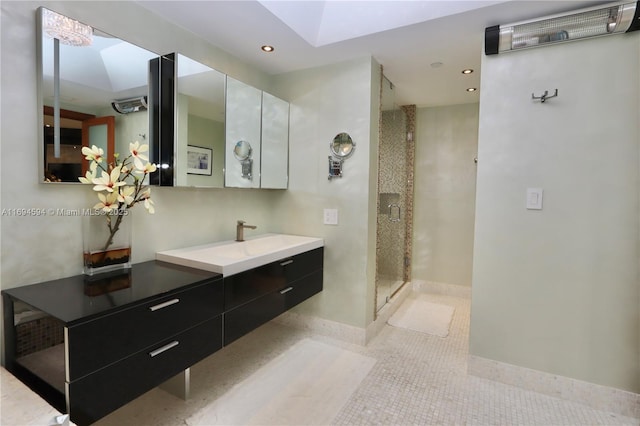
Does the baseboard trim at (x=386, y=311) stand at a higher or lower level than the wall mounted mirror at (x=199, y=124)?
lower

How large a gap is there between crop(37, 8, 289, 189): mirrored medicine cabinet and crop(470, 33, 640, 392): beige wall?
1.68 m

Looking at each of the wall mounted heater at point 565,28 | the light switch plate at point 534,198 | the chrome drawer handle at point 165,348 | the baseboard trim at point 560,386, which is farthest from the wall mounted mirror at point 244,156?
the baseboard trim at point 560,386

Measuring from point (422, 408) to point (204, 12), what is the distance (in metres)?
2.66

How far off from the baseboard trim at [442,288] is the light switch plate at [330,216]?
196cm

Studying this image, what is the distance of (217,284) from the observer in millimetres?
1698

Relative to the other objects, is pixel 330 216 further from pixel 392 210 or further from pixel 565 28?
pixel 565 28

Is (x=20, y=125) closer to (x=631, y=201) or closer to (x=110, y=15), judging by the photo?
(x=110, y=15)

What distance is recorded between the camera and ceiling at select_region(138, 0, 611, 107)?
1863mm

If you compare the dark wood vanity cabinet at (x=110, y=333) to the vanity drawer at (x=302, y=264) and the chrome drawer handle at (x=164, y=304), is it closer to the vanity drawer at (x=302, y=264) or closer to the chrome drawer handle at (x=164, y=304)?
the chrome drawer handle at (x=164, y=304)

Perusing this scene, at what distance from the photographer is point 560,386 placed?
1.99 m

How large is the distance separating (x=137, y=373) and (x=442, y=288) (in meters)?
3.47

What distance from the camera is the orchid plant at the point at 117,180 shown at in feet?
5.25

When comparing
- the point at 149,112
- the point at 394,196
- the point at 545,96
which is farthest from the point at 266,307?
the point at 545,96

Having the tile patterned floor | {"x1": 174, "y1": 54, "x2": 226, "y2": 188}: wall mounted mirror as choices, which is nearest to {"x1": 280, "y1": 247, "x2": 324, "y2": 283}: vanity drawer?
the tile patterned floor
